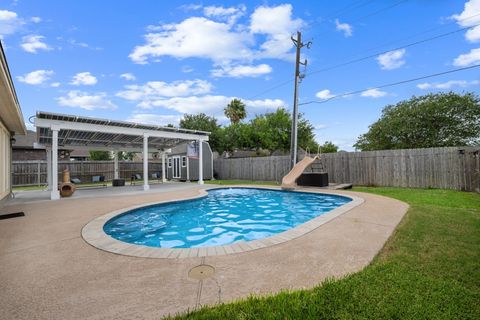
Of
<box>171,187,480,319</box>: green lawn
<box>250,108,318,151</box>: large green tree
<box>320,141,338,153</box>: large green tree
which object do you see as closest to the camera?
<box>171,187,480,319</box>: green lawn

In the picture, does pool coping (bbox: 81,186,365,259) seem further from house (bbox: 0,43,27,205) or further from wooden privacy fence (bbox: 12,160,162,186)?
wooden privacy fence (bbox: 12,160,162,186)

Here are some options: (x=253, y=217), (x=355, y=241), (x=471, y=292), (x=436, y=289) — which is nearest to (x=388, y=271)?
(x=436, y=289)

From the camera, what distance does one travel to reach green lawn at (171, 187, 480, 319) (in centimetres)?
195

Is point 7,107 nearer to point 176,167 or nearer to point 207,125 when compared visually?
point 176,167

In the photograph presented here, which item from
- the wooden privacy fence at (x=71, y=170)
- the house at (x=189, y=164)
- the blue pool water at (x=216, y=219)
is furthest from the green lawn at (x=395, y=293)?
the wooden privacy fence at (x=71, y=170)

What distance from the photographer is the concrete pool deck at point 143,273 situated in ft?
7.09

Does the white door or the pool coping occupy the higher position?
the white door

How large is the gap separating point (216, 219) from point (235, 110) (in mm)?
28710

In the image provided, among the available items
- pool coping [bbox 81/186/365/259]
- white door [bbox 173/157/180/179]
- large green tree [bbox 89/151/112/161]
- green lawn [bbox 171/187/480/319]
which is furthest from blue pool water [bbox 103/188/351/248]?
large green tree [bbox 89/151/112/161]

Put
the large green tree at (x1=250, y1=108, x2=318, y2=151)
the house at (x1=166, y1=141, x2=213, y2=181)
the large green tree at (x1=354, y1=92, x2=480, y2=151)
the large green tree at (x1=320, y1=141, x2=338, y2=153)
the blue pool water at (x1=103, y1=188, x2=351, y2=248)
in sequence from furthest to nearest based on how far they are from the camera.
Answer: the large green tree at (x1=320, y1=141, x2=338, y2=153), the large green tree at (x1=250, y1=108, x2=318, y2=151), the house at (x1=166, y1=141, x2=213, y2=181), the large green tree at (x1=354, y1=92, x2=480, y2=151), the blue pool water at (x1=103, y1=188, x2=351, y2=248)

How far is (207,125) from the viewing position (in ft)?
91.0

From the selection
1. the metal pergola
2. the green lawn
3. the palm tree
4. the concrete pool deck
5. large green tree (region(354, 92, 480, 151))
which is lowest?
the concrete pool deck

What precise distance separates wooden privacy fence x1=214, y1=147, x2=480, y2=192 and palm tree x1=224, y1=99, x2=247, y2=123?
19.6m

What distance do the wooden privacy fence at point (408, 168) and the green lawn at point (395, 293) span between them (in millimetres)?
8046
